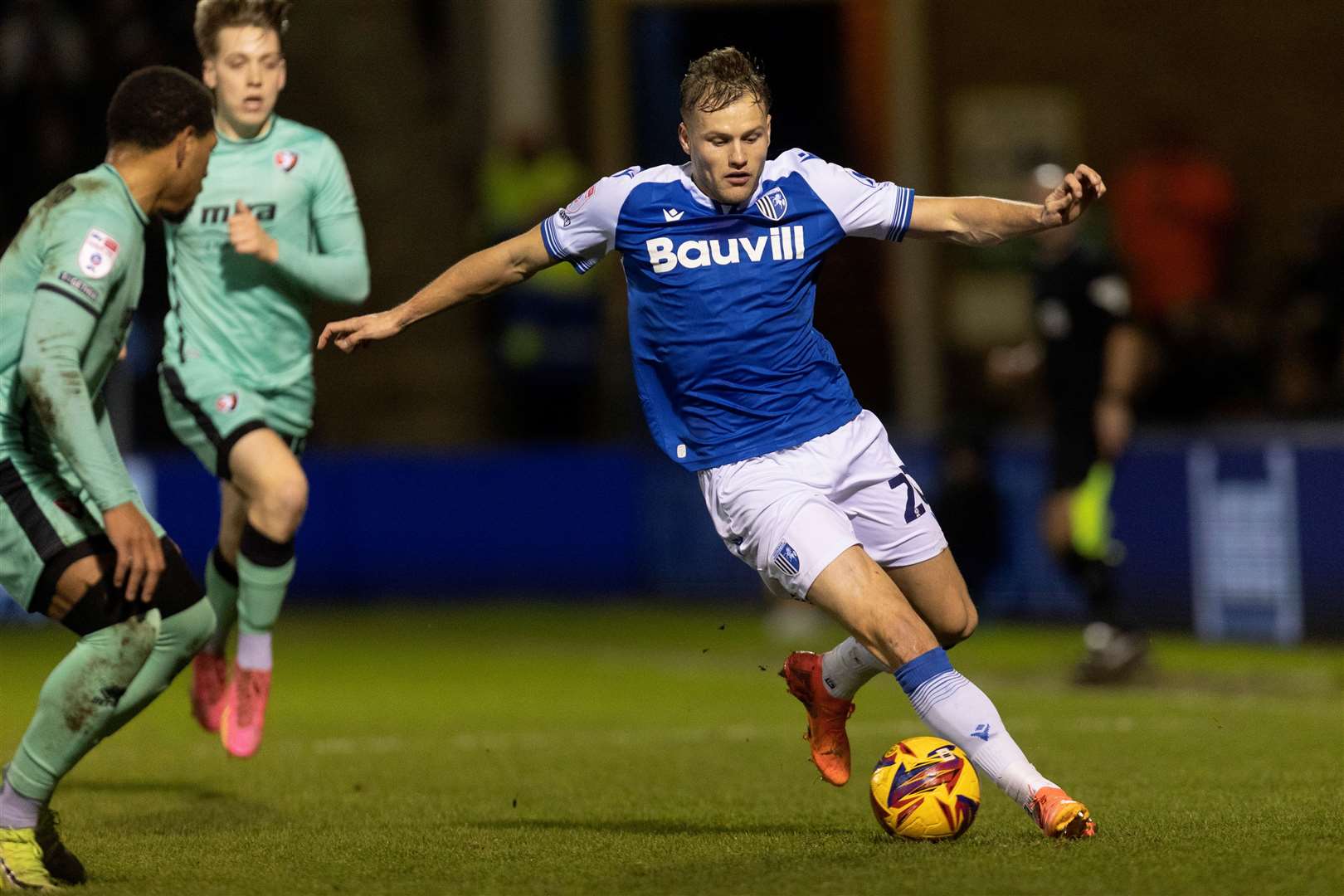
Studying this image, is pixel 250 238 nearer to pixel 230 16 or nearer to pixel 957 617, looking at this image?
pixel 230 16

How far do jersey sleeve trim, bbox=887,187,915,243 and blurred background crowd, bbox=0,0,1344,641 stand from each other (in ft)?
30.2

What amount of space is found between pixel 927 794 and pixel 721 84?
231 cm

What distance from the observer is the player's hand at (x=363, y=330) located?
281 inches

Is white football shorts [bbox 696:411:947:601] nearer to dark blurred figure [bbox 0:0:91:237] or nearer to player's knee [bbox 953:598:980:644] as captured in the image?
player's knee [bbox 953:598:980:644]

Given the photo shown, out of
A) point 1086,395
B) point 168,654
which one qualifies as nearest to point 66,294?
point 168,654

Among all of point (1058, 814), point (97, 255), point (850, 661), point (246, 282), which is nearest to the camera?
point (97, 255)

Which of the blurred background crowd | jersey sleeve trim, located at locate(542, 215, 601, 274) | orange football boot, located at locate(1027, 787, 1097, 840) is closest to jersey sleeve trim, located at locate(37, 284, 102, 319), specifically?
jersey sleeve trim, located at locate(542, 215, 601, 274)

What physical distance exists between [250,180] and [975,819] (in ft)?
12.3

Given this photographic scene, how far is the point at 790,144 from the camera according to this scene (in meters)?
21.4

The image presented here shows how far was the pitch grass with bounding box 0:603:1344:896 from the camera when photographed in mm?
6496

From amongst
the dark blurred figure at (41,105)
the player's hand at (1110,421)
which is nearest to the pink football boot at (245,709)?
the player's hand at (1110,421)

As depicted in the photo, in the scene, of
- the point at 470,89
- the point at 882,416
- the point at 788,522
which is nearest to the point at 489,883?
the point at 788,522

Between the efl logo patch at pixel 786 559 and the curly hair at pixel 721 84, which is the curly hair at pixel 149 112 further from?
the efl logo patch at pixel 786 559

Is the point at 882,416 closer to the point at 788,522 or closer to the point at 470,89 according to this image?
the point at 470,89
